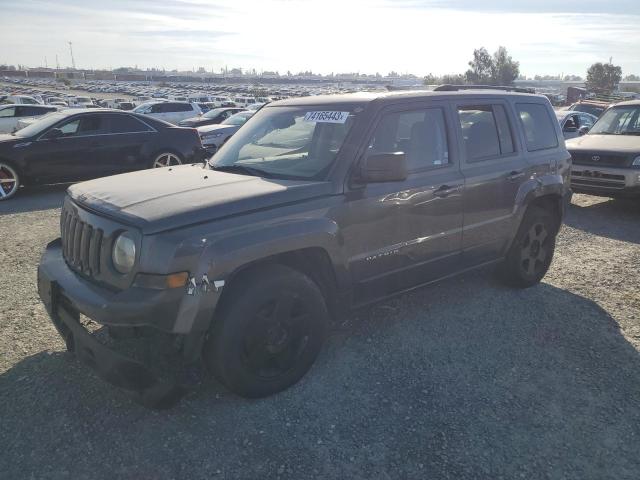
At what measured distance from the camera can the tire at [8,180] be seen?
8.90 metres

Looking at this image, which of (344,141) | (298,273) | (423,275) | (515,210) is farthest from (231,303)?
(515,210)

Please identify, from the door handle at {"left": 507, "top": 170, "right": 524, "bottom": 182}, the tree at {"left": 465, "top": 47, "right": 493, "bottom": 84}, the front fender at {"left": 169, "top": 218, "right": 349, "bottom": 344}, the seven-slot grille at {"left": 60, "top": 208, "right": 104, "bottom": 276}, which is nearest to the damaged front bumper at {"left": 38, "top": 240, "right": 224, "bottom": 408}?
the front fender at {"left": 169, "top": 218, "right": 349, "bottom": 344}

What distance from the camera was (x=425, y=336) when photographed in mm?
4125

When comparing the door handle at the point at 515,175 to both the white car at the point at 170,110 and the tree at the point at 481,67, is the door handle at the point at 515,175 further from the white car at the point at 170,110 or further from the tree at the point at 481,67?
the tree at the point at 481,67

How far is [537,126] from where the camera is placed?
5047mm

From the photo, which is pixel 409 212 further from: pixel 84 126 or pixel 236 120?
pixel 236 120

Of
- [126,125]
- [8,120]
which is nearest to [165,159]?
[126,125]

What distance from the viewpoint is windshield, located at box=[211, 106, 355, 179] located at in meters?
3.61

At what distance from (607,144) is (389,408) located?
763 centimetres

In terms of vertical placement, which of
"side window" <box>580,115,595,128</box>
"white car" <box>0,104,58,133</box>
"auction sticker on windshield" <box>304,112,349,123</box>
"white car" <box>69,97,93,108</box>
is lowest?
"white car" <box>69,97,93,108</box>

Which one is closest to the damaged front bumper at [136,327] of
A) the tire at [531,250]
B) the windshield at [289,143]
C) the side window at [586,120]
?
the windshield at [289,143]

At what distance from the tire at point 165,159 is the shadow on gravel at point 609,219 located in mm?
7400

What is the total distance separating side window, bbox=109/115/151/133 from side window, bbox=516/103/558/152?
25.1ft

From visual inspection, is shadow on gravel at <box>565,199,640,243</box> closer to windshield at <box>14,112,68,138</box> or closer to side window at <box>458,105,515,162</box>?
side window at <box>458,105,515,162</box>
